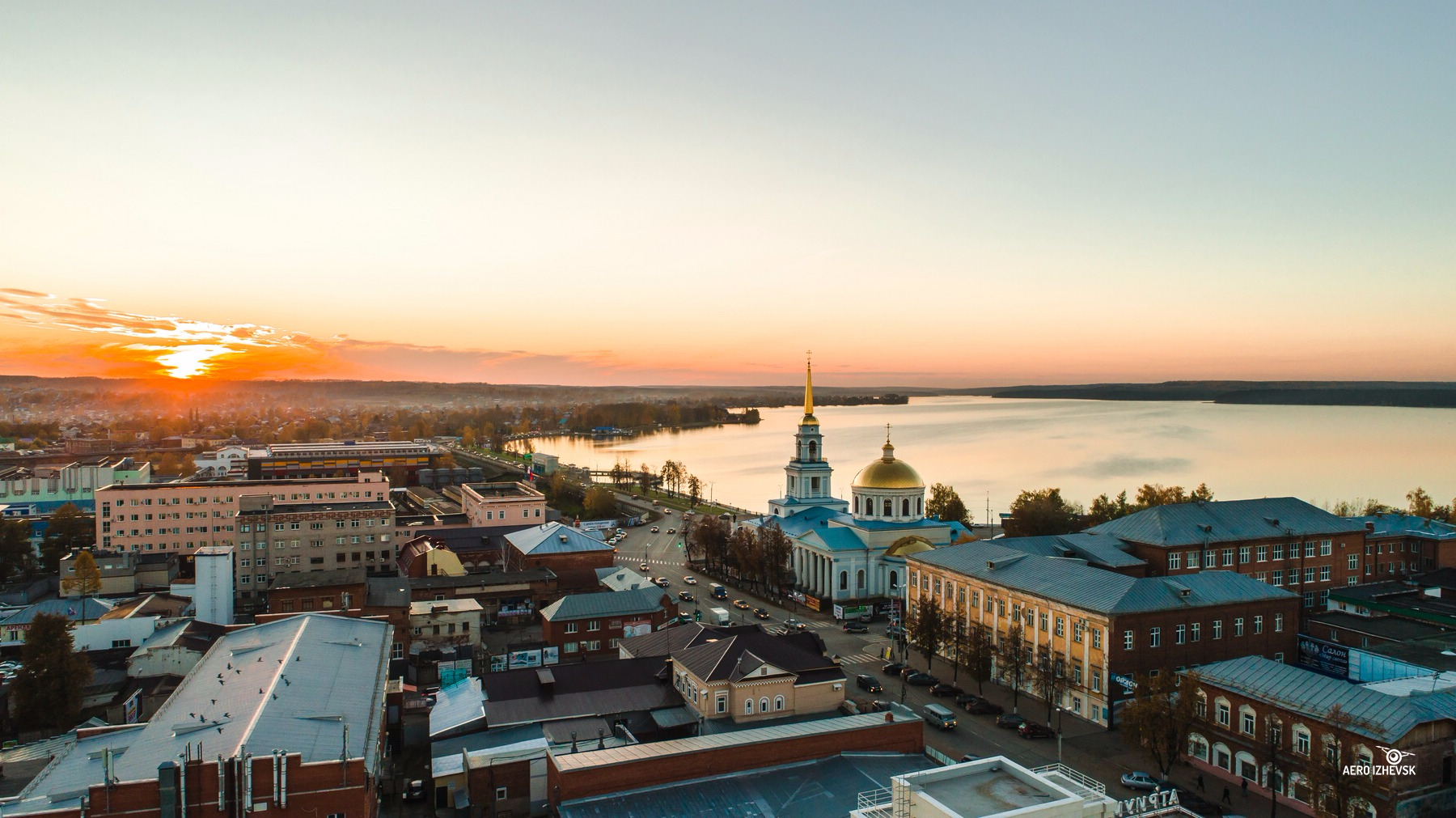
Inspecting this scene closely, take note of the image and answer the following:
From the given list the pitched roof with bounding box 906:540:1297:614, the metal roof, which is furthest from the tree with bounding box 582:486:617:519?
the metal roof

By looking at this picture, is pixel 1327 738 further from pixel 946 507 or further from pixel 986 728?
pixel 946 507

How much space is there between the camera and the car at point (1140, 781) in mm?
18531

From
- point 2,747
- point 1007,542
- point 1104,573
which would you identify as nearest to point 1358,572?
point 1007,542

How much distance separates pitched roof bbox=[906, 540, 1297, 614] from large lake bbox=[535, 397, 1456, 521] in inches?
1599

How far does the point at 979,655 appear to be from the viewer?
24.9 m

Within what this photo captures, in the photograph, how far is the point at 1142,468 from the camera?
94375 millimetres

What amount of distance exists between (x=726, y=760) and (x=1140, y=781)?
9197mm

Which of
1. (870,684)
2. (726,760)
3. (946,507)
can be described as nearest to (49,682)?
(726,760)

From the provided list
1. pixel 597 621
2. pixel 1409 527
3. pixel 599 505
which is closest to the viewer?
pixel 597 621

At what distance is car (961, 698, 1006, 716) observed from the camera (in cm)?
2358

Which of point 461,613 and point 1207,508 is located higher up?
point 1207,508

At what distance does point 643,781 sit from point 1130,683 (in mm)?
13327

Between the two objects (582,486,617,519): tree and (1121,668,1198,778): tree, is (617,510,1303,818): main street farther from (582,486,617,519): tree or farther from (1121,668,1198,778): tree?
(582,486,617,519): tree

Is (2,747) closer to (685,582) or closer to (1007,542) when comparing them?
(685,582)
